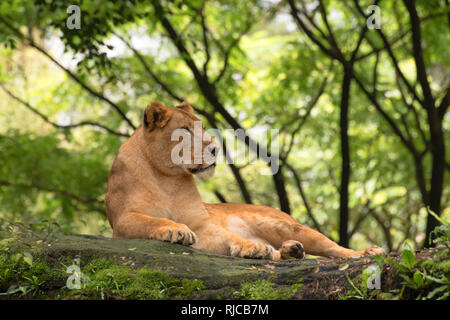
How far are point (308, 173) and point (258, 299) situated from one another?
45.2ft

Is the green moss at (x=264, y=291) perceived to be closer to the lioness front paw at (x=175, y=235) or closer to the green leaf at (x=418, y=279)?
the green leaf at (x=418, y=279)

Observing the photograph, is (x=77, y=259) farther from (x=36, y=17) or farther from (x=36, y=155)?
(x=36, y=155)

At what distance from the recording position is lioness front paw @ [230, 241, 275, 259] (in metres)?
5.56

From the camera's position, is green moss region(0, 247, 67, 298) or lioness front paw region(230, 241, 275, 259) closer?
green moss region(0, 247, 67, 298)

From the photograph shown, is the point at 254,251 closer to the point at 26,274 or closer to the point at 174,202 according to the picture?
the point at 174,202

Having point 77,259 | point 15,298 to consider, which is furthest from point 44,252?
point 15,298

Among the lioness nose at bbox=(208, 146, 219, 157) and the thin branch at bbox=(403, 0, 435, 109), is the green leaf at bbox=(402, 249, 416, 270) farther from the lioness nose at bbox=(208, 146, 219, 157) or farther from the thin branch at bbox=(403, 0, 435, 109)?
the thin branch at bbox=(403, 0, 435, 109)

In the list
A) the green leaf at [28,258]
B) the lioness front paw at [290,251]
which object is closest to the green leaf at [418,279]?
the lioness front paw at [290,251]

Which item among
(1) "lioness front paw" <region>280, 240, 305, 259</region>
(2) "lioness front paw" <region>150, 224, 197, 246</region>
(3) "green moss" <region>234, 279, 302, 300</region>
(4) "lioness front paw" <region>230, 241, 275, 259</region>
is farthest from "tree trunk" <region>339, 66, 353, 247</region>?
(3) "green moss" <region>234, 279, 302, 300</region>

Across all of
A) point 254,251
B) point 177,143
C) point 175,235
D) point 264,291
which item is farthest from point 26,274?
point 177,143

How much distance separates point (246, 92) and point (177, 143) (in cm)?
818

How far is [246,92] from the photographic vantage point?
14.4 m

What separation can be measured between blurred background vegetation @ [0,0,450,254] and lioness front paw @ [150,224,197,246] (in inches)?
135

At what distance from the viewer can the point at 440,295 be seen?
3549 mm
